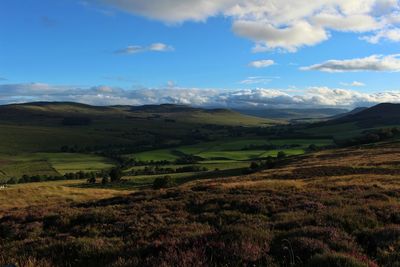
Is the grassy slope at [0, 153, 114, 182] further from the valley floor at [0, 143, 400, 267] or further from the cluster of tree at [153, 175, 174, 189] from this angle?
the valley floor at [0, 143, 400, 267]

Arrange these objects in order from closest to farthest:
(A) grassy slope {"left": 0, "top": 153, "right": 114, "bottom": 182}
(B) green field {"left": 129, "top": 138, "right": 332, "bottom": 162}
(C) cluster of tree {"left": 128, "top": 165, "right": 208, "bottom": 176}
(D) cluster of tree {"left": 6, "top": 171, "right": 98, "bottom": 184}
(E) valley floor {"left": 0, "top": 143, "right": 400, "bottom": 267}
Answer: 1. (E) valley floor {"left": 0, "top": 143, "right": 400, "bottom": 267}
2. (C) cluster of tree {"left": 128, "top": 165, "right": 208, "bottom": 176}
3. (D) cluster of tree {"left": 6, "top": 171, "right": 98, "bottom": 184}
4. (A) grassy slope {"left": 0, "top": 153, "right": 114, "bottom": 182}
5. (B) green field {"left": 129, "top": 138, "right": 332, "bottom": 162}

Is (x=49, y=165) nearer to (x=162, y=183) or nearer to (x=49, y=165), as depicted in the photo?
(x=49, y=165)

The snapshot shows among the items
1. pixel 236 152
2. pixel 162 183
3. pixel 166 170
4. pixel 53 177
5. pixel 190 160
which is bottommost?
pixel 53 177

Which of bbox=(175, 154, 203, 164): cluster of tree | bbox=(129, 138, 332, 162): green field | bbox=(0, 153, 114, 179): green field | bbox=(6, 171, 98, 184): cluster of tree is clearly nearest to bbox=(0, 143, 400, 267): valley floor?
bbox=(6, 171, 98, 184): cluster of tree

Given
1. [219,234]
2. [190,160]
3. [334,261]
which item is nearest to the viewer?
[334,261]

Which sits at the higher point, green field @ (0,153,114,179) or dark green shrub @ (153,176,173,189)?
dark green shrub @ (153,176,173,189)

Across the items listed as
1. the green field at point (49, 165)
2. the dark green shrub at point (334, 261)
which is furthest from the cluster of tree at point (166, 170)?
the dark green shrub at point (334, 261)

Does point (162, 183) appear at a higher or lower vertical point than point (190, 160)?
higher

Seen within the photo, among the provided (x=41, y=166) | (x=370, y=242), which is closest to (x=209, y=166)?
(x=41, y=166)

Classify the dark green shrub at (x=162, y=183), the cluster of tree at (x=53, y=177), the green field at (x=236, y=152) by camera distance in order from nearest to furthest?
the dark green shrub at (x=162, y=183) < the cluster of tree at (x=53, y=177) < the green field at (x=236, y=152)

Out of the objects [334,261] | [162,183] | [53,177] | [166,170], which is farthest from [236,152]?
[334,261]

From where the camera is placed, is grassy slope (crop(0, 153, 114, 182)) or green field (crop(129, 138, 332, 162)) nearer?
grassy slope (crop(0, 153, 114, 182))

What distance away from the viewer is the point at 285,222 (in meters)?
14.5

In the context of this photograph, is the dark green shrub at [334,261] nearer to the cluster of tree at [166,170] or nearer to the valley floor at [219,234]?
the valley floor at [219,234]
